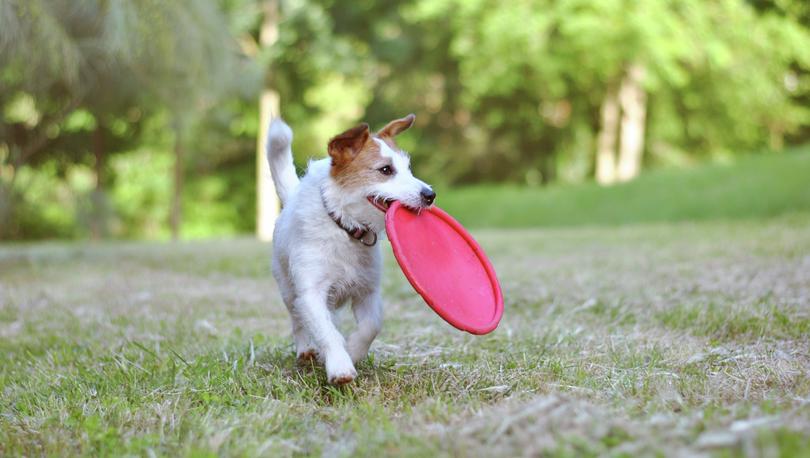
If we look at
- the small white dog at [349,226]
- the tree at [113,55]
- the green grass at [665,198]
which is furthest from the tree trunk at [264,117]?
the small white dog at [349,226]

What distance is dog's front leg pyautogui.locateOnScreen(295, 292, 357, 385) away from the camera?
3.07 m

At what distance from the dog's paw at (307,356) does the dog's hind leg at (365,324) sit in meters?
0.33

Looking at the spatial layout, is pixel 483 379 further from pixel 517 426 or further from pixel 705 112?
pixel 705 112

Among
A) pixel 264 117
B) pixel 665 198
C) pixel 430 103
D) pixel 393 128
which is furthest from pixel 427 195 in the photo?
pixel 430 103

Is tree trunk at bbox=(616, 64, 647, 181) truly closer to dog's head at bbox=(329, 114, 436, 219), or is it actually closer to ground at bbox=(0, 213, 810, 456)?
ground at bbox=(0, 213, 810, 456)

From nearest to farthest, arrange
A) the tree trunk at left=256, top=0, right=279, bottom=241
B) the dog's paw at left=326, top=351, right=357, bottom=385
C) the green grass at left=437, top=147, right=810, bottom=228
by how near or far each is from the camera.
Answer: the dog's paw at left=326, top=351, right=357, bottom=385
the green grass at left=437, top=147, right=810, bottom=228
the tree trunk at left=256, top=0, right=279, bottom=241

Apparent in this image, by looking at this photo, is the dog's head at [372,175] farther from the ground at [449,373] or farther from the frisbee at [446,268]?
the ground at [449,373]

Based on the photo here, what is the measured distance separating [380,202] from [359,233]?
0.17 metres

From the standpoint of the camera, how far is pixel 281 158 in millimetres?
4172

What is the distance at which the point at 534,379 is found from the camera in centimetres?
318

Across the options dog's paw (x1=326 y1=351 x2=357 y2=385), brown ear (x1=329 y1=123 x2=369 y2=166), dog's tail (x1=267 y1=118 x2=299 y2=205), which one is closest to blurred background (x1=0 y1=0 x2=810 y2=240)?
dog's tail (x1=267 y1=118 x2=299 y2=205)

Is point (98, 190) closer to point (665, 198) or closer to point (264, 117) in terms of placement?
point (264, 117)

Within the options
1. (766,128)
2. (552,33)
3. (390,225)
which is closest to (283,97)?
(552,33)

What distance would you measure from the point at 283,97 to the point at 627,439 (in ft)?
63.3
